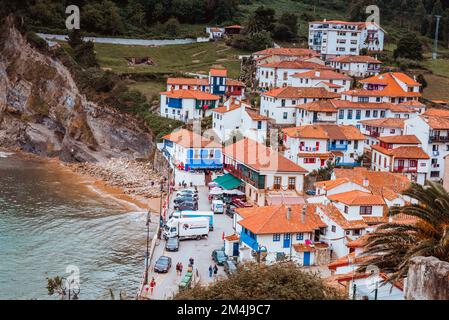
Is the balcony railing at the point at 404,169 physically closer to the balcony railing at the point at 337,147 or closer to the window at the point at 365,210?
the balcony railing at the point at 337,147

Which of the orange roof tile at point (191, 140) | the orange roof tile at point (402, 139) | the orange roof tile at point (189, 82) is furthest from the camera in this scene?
the orange roof tile at point (189, 82)

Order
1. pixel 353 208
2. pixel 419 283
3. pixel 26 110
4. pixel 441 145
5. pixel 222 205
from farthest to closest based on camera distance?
pixel 26 110, pixel 441 145, pixel 222 205, pixel 353 208, pixel 419 283

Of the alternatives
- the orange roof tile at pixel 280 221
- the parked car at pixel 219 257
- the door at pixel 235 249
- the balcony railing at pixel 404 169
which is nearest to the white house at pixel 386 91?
the balcony railing at pixel 404 169

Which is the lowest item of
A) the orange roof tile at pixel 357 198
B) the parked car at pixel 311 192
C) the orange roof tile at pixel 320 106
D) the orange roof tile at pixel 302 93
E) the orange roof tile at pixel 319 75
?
the parked car at pixel 311 192

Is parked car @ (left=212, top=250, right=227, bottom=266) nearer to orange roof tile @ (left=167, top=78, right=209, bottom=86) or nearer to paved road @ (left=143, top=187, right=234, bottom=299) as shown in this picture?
paved road @ (left=143, top=187, right=234, bottom=299)

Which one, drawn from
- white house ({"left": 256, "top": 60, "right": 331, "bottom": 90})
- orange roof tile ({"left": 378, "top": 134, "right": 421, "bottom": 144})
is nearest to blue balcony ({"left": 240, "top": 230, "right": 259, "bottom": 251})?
orange roof tile ({"left": 378, "top": 134, "right": 421, "bottom": 144})

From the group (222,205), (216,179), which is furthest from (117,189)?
(222,205)

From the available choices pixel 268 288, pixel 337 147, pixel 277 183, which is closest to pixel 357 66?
pixel 337 147

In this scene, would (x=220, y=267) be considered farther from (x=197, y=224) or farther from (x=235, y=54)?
(x=235, y=54)
